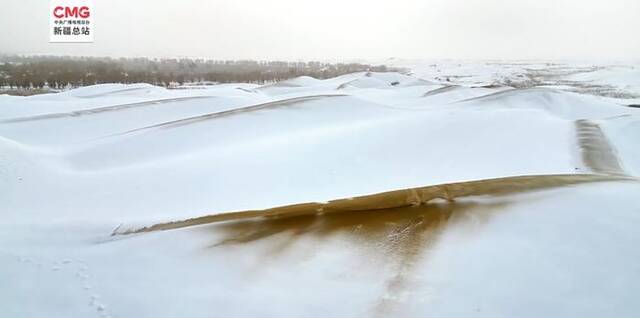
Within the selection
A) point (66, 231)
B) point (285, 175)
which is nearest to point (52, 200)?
point (66, 231)

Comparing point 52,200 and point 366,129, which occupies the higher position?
point 366,129

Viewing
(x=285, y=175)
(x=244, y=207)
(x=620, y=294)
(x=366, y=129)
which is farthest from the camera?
(x=366, y=129)

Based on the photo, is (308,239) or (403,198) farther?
(403,198)

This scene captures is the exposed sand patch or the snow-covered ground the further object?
the exposed sand patch

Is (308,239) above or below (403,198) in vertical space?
below

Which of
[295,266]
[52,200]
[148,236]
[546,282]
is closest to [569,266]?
[546,282]

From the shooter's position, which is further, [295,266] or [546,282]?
[295,266]

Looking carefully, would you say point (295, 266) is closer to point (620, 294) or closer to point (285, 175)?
point (620, 294)

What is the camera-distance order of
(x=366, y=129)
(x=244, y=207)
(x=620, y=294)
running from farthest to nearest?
(x=366, y=129) → (x=244, y=207) → (x=620, y=294)

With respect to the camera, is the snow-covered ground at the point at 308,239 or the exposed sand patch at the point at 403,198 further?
the exposed sand patch at the point at 403,198

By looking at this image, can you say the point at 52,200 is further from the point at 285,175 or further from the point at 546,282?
the point at 546,282
